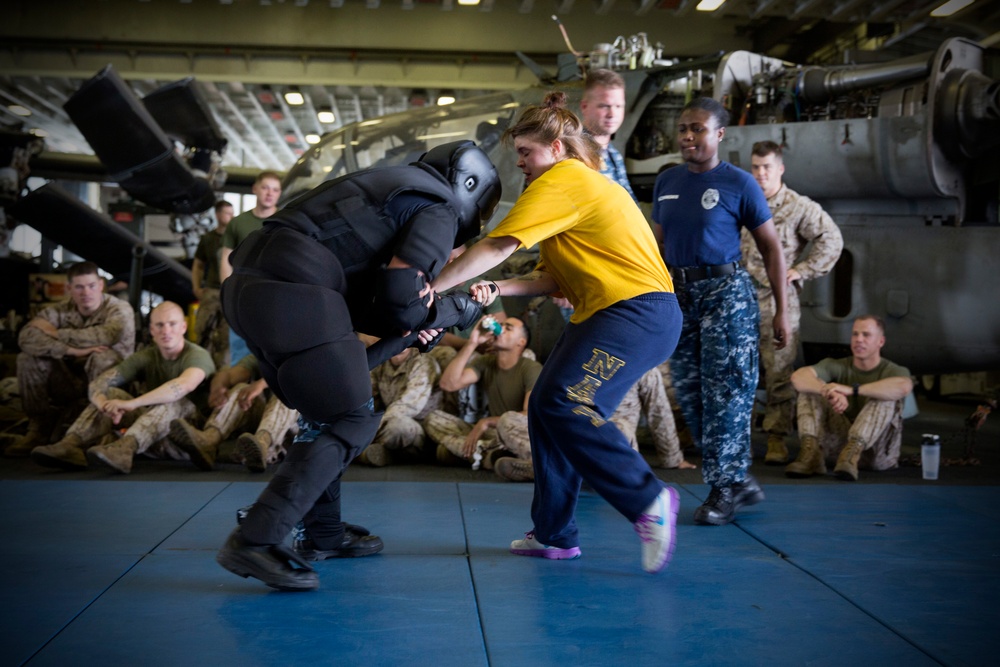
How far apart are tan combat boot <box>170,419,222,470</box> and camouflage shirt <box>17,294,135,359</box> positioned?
1307 millimetres

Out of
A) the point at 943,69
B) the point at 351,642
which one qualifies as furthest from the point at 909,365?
the point at 351,642

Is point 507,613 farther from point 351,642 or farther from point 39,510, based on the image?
point 39,510

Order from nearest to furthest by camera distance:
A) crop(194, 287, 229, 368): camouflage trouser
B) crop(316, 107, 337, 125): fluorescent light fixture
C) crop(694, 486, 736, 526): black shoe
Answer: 1. crop(694, 486, 736, 526): black shoe
2. crop(194, 287, 229, 368): camouflage trouser
3. crop(316, 107, 337, 125): fluorescent light fixture

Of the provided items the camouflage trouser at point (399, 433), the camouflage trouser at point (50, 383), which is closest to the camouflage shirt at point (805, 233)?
the camouflage trouser at point (399, 433)

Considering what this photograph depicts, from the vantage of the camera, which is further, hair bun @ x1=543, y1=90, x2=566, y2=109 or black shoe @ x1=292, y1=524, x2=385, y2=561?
hair bun @ x1=543, y1=90, x2=566, y2=109

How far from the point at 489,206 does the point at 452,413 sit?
3120 mm

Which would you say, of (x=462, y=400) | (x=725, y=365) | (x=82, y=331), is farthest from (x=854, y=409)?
(x=82, y=331)

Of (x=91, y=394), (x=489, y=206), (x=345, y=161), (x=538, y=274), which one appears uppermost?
(x=345, y=161)

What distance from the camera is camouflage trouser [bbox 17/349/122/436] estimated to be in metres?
6.18

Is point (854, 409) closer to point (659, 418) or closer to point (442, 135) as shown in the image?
point (659, 418)

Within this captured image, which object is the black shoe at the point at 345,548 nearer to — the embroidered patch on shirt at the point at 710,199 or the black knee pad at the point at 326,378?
the black knee pad at the point at 326,378

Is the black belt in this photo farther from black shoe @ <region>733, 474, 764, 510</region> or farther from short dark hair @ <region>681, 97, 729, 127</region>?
black shoe @ <region>733, 474, 764, 510</region>

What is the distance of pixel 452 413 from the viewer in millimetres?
6051

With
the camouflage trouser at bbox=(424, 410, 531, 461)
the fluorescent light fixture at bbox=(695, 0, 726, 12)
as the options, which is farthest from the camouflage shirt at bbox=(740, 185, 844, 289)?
the fluorescent light fixture at bbox=(695, 0, 726, 12)
